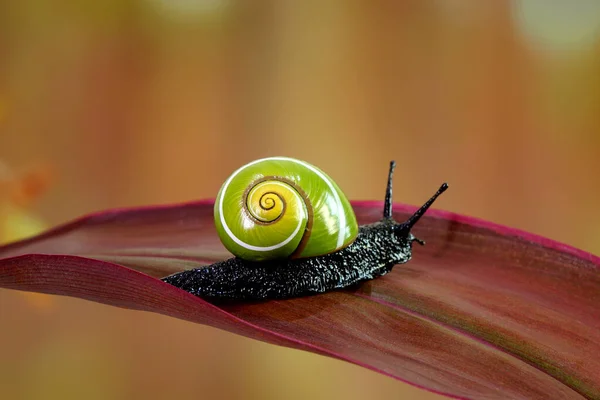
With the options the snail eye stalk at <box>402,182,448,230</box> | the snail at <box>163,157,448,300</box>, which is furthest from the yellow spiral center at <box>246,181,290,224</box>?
the snail eye stalk at <box>402,182,448,230</box>

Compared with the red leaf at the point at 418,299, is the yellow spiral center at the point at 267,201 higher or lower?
higher

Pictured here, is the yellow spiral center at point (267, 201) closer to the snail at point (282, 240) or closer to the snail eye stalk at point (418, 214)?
the snail at point (282, 240)

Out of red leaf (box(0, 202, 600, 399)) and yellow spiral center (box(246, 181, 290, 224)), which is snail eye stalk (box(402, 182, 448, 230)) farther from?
yellow spiral center (box(246, 181, 290, 224))

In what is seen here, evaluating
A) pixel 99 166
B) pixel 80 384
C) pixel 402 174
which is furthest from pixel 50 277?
pixel 402 174

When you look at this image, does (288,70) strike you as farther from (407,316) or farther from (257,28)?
(407,316)

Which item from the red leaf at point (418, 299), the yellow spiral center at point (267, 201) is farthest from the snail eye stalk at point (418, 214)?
the yellow spiral center at point (267, 201)

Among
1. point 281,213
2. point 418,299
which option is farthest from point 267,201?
point 418,299

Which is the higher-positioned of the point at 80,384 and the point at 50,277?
the point at 50,277
